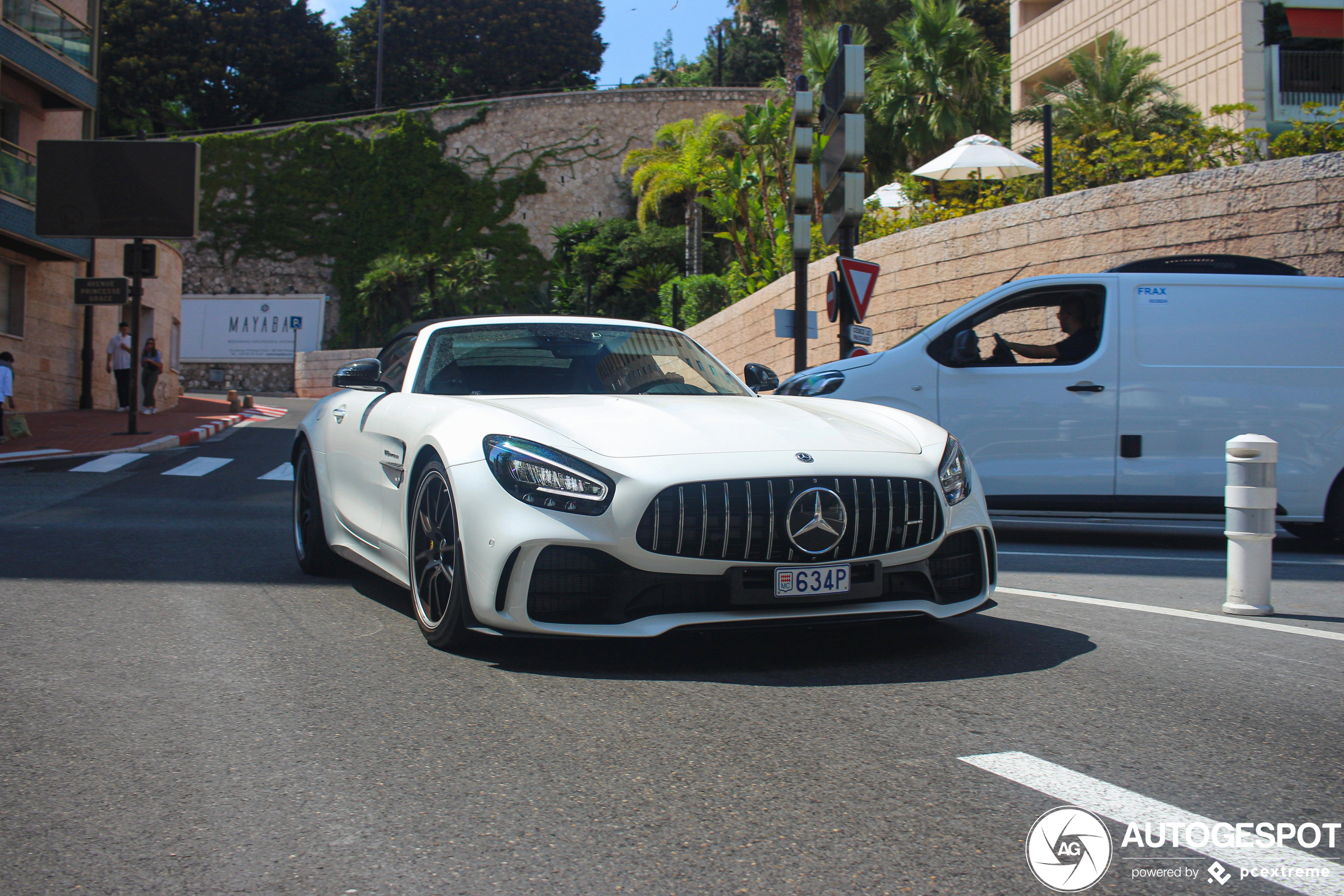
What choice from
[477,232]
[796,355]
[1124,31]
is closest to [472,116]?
[477,232]

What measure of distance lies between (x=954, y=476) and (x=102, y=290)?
19.5m

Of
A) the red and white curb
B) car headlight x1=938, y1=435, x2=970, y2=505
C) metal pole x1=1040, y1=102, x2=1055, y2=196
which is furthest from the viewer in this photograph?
metal pole x1=1040, y1=102, x2=1055, y2=196

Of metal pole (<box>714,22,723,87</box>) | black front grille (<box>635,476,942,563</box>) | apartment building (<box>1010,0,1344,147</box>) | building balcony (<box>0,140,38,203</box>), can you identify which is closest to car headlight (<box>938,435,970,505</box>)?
black front grille (<box>635,476,942,563</box>)

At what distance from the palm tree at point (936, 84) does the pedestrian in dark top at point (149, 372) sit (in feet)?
66.9

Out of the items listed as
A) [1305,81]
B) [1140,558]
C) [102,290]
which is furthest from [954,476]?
[1305,81]

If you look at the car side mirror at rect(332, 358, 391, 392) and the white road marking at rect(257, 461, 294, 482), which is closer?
the car side mirror at rect(332, 358, 391, 392)

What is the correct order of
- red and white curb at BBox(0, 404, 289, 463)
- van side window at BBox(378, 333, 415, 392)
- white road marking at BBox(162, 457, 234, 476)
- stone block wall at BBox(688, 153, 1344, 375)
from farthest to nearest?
red and white curb at BBox(0, 404, 289, 463)
white road marking at BBox(162, 457, 234, 476)
stone block wall at BBox(688, 153, 1344, 375)
van side window at BBox(378, 333, 415, 392)

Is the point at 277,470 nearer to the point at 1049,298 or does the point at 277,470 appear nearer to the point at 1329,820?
the point at 1049,298

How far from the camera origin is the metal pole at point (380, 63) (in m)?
59.0

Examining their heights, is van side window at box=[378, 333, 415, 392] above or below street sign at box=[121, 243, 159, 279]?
below

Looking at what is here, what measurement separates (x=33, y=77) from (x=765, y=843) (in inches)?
1052

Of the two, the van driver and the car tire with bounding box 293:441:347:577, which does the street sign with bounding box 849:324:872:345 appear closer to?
the van driver

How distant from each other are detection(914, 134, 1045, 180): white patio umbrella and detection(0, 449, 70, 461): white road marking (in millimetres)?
13139

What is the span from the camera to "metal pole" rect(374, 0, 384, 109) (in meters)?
59.0
